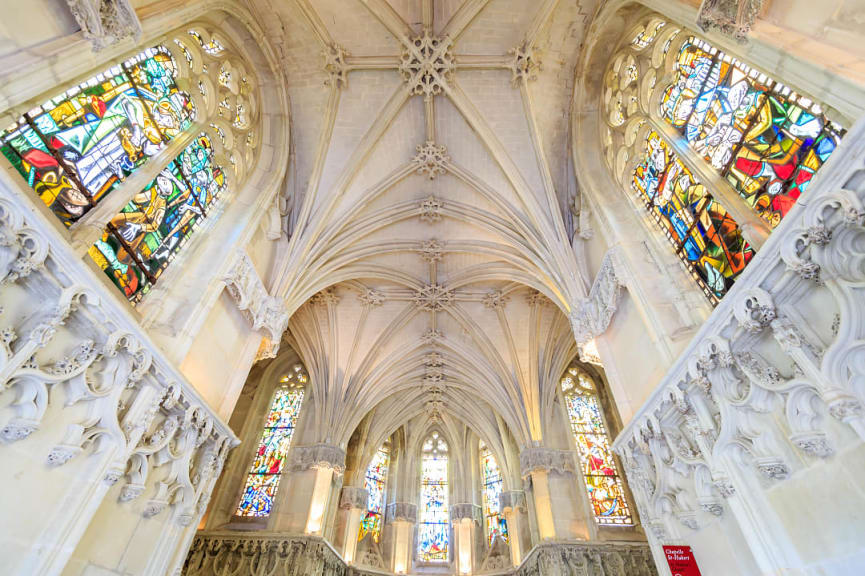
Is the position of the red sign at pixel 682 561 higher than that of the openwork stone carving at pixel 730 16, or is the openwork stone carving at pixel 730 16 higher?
the openwork stone carving at pixel 730 16

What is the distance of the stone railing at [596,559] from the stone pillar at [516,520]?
2.61 meters

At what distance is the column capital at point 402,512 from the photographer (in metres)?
17.0

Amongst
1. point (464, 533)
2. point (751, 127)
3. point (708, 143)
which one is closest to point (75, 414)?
point (751, 127)

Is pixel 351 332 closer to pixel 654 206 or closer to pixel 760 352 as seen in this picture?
pixel 654 206

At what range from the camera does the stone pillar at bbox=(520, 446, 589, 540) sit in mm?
12383

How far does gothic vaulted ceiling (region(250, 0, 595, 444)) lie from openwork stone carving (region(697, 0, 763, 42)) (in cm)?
473

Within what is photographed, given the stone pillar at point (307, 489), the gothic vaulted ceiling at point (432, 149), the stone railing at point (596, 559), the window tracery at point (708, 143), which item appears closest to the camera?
the window tracery at point (708, 143)

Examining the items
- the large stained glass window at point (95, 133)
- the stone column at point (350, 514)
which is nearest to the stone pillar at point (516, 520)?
the stone column at point (350, 514)

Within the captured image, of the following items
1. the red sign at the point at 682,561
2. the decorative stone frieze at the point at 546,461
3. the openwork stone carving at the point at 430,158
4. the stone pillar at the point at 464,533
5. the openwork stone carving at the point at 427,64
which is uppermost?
the openwork stone carving at the point at 427,64

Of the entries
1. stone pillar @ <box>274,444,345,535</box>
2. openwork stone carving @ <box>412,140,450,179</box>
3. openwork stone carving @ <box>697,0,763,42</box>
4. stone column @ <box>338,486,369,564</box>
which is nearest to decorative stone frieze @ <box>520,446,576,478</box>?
stone pillar @ <box>274,444,345,535</box>

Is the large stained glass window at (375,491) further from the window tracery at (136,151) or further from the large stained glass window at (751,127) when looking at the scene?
the large stained glass window at (751,127)

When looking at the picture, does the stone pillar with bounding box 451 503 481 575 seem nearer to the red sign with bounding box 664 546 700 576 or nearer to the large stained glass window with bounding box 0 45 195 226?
the red sign with bounding box 664 546 700 576

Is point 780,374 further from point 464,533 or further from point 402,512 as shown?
point 402,512

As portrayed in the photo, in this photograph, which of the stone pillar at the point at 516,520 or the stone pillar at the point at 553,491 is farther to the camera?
the stone pillar at the point at 516,520
